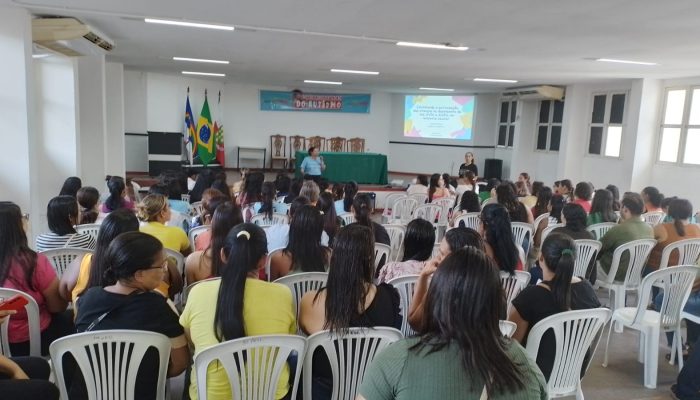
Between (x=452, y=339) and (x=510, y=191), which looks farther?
(x=510, y=191)

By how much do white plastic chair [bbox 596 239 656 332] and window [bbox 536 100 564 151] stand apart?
796 centimetres

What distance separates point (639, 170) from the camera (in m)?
9.62

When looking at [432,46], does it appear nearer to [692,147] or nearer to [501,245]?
[501,245]

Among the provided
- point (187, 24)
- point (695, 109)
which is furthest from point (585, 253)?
point (695, 109)

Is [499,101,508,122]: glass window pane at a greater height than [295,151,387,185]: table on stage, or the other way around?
[499,101,508,122]: glass window pane

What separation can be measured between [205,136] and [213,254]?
1186 centimetres

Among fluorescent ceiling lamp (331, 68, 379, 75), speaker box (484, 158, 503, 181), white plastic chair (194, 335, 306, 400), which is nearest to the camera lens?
white plastic chair (194, 335, 306, 400)

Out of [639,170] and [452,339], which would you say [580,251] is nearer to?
[452,339]

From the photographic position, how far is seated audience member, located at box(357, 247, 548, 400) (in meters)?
1.32

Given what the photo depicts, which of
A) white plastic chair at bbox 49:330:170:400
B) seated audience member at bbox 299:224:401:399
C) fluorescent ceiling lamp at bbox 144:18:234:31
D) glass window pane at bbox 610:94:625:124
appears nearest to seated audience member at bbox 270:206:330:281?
seated audience member at bbox 299:224:401:399

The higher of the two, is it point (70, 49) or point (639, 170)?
point (70, 49)

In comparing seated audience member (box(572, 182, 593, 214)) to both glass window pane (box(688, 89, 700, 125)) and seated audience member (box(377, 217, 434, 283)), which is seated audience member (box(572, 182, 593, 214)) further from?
glass window pane (box(688, 89, 700, 125))

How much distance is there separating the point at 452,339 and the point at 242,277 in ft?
3.47

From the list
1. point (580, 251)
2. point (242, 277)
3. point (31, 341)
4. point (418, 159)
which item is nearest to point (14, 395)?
point (242, 277)
